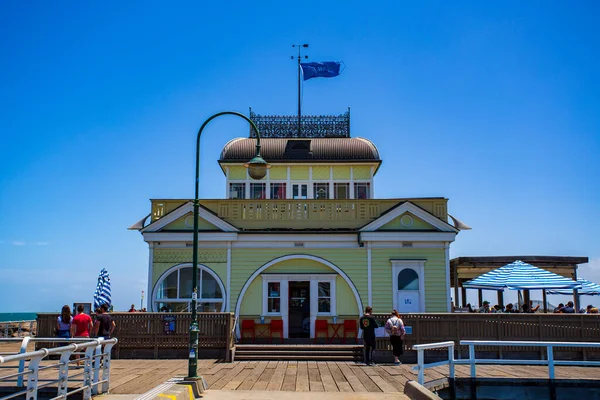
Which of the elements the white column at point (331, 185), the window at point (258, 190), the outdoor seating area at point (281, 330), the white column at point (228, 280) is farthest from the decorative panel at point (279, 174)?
the outdoor seating area at point (281, 330)

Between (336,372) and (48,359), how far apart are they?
30.9ft

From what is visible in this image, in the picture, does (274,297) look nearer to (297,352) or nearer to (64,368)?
(297,352)

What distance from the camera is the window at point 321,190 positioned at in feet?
95.5

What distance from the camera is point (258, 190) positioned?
29203mm

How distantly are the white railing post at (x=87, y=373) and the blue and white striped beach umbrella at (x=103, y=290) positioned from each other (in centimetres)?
1243

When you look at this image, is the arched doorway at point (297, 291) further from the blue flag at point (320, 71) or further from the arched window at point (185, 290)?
the blue flag at point (320, 71)

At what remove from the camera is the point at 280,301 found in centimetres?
2298

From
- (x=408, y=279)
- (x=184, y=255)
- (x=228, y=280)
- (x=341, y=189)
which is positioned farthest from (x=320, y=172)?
(x=184, y=255)

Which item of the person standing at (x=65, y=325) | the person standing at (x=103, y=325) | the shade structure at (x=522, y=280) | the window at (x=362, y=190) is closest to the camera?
the person standing at (x=103, y=325)

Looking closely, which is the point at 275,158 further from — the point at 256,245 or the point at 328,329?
the point at 328,329

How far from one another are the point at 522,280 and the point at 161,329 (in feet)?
40.5

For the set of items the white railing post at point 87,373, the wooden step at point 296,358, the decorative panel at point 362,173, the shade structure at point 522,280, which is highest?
the decorative panel at point 362,173

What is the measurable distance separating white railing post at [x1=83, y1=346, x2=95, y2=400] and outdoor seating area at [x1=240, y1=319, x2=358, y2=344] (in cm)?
1075

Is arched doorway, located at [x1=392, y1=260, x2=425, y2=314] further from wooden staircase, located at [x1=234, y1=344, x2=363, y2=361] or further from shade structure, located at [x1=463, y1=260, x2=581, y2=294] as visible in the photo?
wooden staircase, located at [x1=234, y1=344, x2=363, y2=361]
